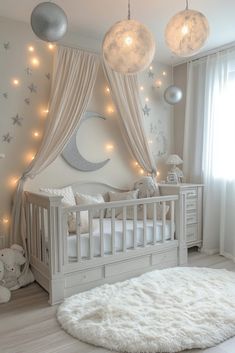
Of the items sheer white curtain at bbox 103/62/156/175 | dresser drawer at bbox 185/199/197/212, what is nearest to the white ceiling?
sheer white curtain at bbox 103/62/156/175

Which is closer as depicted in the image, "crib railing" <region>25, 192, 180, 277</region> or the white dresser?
"crib railing" <region>25, 192, 180, 277</region>

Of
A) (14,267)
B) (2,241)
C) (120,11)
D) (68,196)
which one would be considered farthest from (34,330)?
(120,11)

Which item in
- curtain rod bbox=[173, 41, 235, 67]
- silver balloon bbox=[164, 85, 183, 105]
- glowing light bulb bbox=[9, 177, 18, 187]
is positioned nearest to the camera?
glowing light bulb bbox=[9, 177, 18, 187]

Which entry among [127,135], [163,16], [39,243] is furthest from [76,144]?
[163,16]

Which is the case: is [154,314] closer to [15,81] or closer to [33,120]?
[33,120]

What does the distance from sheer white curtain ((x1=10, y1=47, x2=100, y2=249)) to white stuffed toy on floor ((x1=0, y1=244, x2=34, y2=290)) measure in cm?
17

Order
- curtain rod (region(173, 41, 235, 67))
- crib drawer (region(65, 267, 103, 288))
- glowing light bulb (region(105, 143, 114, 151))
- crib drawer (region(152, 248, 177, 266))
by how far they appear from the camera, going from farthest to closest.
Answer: glowing light bulb (region(105, 143, 114, 151)) → curtain rod (region(173, 41, 235, 67)) → crib drawer (region(152, 248, 177, 266)) → crib drawer (region(65, 267, 103, 288))

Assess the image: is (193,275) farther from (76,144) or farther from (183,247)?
(76,144)

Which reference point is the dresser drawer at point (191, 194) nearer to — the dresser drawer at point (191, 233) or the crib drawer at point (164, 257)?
the dresser drawer at point (191, 233)

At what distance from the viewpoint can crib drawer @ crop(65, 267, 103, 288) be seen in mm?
2553

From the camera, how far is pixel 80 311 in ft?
7.27

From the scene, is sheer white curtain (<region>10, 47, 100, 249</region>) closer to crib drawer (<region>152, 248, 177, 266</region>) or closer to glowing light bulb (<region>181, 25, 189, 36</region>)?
crib drawer (<region>152, 248, 177, 266</region>)

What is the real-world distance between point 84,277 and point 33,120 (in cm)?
164

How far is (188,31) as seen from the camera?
1.64 meters
